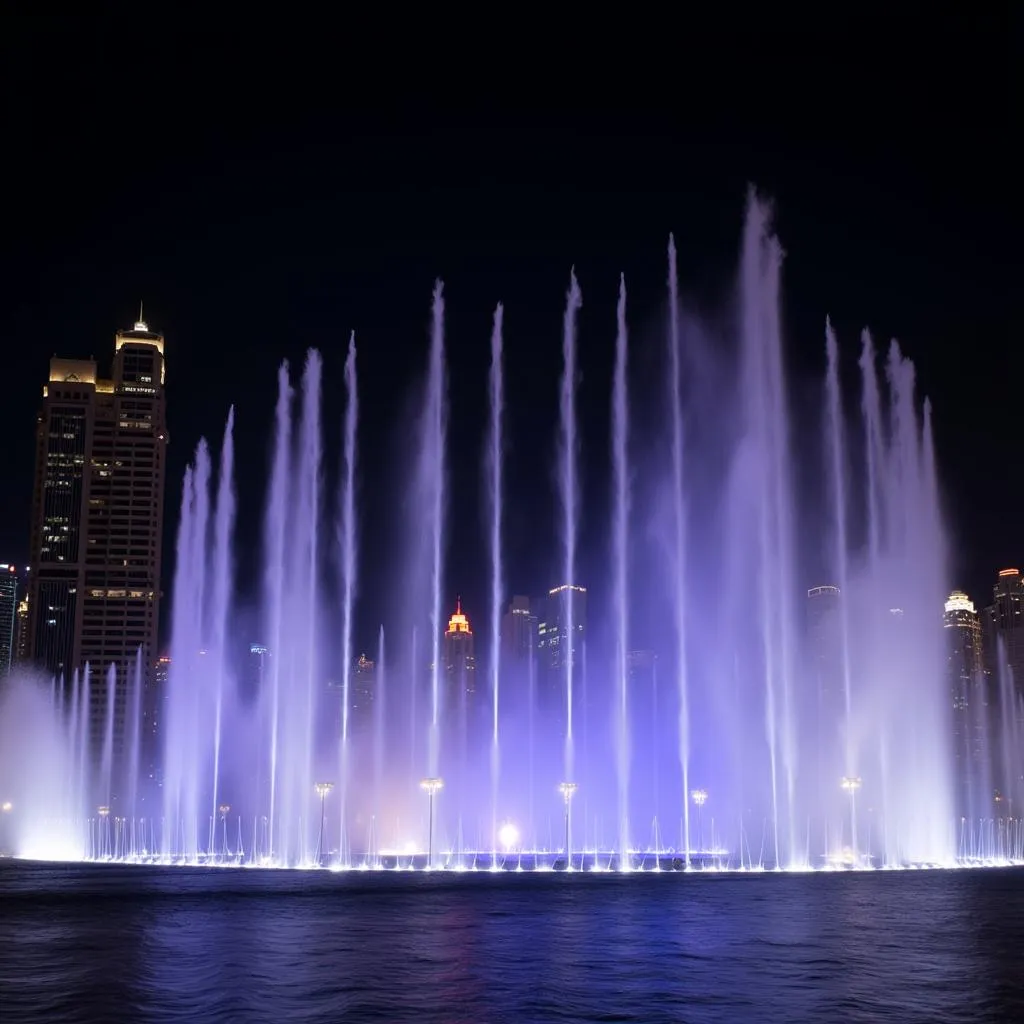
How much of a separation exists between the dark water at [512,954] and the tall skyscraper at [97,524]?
95.8 meters

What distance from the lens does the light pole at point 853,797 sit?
1618 inches

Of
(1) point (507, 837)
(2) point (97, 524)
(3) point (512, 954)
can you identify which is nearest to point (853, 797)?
(1) point (507, 837)

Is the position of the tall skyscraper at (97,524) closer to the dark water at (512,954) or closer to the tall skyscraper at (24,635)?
the tall skyscraper at (24,635)

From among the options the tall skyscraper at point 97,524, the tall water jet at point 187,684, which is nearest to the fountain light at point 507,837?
the tall water jet at point 187,684

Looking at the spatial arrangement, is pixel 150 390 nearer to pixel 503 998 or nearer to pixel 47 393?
pixel 47 393

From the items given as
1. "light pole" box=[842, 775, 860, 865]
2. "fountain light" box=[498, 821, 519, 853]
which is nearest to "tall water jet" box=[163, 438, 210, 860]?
"fountain light" box=[498, 821, 519, 853]

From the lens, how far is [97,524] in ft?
410

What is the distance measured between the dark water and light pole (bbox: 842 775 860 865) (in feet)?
28.6

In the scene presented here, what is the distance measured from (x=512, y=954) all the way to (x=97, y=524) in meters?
115

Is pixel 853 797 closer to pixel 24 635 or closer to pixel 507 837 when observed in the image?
pixel 507 837

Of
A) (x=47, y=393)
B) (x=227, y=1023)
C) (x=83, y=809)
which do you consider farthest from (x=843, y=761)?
(x=47, y=393)

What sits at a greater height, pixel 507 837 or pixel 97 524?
pixel 97 524

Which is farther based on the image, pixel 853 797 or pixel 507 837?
pixel 507 837

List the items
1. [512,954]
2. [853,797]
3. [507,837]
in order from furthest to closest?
[507,837], [853,797], [512,954]
